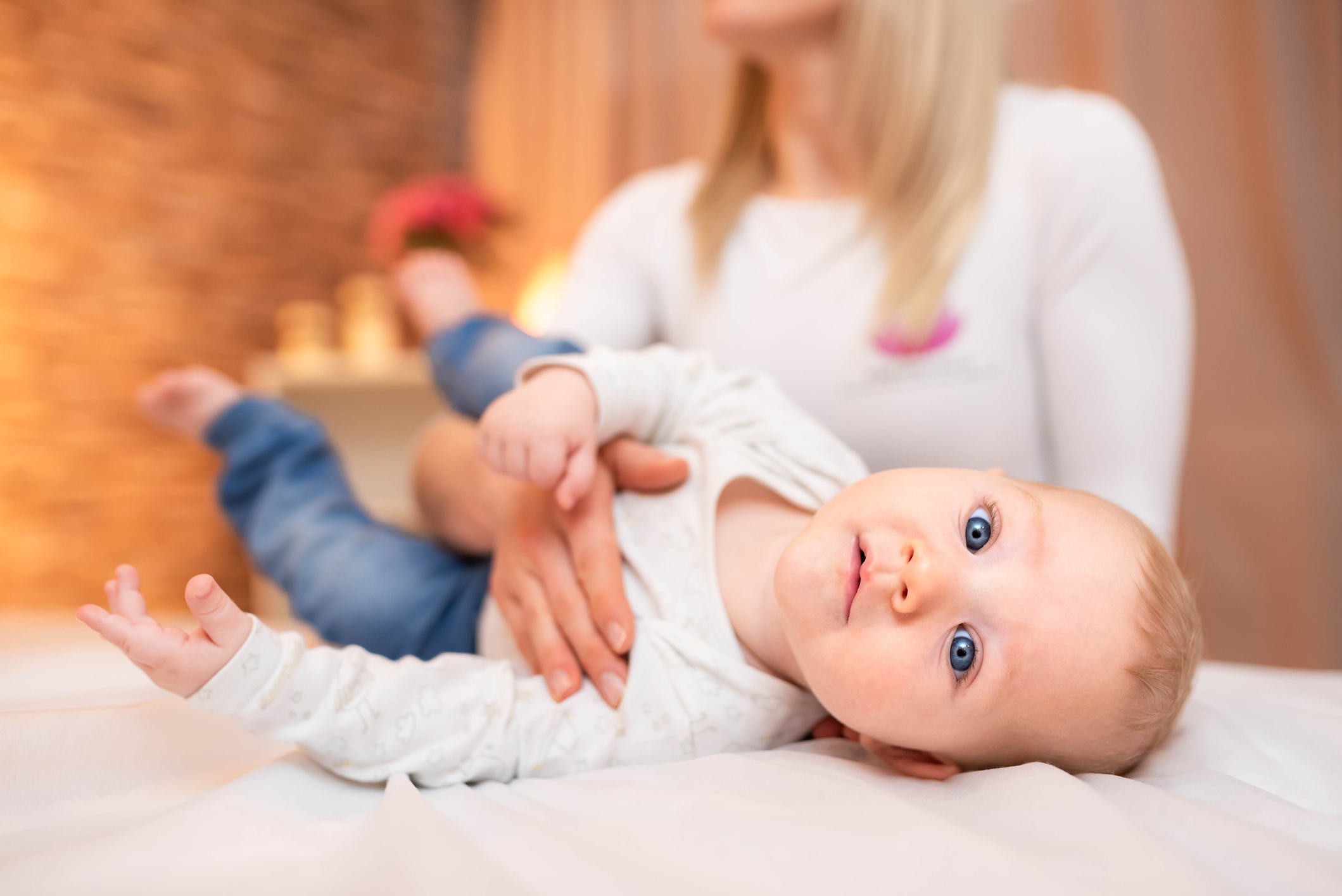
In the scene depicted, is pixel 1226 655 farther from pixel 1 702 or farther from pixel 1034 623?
pixel 1 702

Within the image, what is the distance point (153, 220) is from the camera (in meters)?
2.11

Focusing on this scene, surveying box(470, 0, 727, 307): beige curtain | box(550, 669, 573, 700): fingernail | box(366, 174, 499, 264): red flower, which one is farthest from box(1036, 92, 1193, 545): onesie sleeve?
box(366, 174, 499, 264): red flower

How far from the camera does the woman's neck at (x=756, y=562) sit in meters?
0.80

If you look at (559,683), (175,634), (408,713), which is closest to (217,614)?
(175,634)

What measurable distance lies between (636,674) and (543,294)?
184cm

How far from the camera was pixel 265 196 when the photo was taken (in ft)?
7.98

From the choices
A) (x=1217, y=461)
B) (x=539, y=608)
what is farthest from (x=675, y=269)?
(x=1217, y=461)

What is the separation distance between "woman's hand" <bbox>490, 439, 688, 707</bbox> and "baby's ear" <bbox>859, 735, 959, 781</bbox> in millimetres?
232

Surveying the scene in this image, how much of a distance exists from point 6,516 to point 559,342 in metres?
1.39

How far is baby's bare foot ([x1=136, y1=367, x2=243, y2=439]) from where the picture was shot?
115 centimetres

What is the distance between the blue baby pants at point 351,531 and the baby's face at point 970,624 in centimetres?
47

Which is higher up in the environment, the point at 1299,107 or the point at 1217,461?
the point at 1299,107

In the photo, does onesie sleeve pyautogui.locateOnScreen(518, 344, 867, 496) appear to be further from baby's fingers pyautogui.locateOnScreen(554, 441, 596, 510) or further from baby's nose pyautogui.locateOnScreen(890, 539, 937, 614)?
baby's nose pyautogui.locateOnScreen(890, 539, 937, 614)

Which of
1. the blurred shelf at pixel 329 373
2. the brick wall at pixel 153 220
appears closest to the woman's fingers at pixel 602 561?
the brick wall at pixel 153 220
